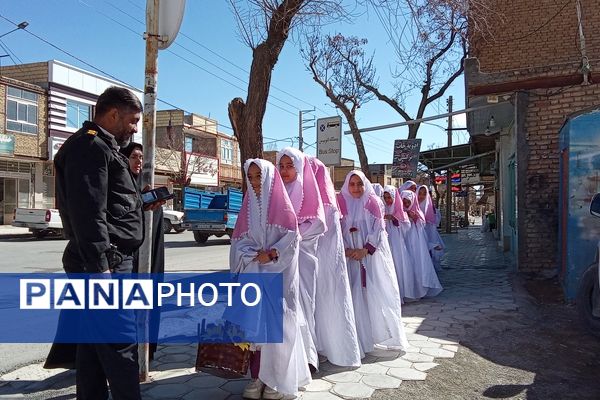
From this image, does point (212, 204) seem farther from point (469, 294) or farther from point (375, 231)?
point (375, 231)

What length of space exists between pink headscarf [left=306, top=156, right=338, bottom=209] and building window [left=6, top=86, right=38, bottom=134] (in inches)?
843

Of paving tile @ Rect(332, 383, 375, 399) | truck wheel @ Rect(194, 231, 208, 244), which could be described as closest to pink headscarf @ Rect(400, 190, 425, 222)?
paving tile @ Rect(332, 383, 375, 399)

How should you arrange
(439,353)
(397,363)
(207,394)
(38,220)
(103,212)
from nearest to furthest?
(103,212) < (207,394) < (397,363) < (439,353) < (38,220)

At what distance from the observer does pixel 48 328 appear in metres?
5.27

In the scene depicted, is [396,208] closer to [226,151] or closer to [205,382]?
[205,382]

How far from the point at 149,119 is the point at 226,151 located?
118ft

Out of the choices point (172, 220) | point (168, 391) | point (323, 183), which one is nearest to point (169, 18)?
point (323, 183)

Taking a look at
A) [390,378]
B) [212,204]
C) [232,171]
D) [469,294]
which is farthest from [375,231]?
[232,171]

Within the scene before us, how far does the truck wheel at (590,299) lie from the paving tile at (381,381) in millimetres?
2081

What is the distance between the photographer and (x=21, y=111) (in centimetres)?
2164

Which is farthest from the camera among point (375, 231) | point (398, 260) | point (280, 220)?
point (398, 260)

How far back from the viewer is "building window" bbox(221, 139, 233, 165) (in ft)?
126

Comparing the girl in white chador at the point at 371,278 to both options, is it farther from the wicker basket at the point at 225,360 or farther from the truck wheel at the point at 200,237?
the truck wheel at the point at 200,237

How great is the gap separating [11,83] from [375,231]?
849 inches
